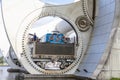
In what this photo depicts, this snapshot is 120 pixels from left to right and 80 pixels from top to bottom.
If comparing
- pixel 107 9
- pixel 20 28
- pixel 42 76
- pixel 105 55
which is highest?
pixel 107 9

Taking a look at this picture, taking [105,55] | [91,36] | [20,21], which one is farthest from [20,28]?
[105,55]

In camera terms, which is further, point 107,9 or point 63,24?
point 63,24

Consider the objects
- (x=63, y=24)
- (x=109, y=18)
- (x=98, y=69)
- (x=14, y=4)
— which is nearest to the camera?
(x=98, y=69)

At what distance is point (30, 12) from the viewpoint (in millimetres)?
17203

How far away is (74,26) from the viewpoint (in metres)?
17.8

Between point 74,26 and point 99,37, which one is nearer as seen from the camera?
point 99,37

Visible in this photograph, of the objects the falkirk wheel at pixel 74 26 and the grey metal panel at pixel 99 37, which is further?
the falkirk wheel at pixel 74 26

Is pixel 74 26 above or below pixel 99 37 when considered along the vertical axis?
above

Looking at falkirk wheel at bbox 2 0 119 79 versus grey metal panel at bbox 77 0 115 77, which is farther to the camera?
falkirk wheel at bbox 2 0 119 79

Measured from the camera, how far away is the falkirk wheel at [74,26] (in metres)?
16.5

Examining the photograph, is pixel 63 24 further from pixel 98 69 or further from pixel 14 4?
pixel 98 69

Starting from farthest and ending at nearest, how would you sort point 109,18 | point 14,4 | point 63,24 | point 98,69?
point 63,24 < point 14,4 < point 109,18 < point 98,69

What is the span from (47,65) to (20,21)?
3.18 m

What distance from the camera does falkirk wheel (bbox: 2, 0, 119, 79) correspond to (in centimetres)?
1653
